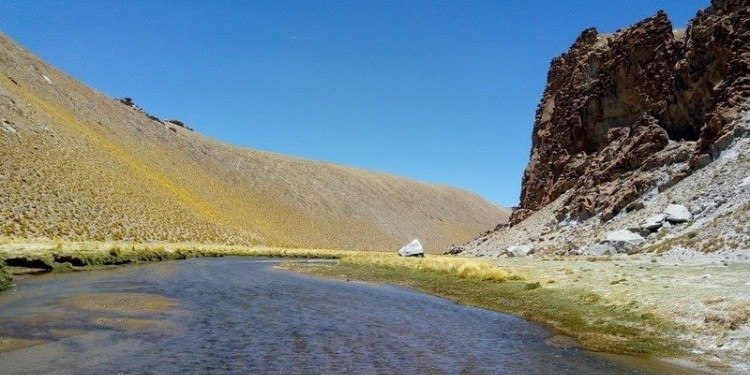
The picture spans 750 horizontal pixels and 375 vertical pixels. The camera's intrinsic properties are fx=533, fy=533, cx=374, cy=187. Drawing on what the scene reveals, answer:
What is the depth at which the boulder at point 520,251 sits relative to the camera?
53500mm

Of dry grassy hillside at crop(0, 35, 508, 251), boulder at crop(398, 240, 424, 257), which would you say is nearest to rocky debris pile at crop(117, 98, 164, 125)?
dry grassy hillside at crop(0, 35, 508, 251)

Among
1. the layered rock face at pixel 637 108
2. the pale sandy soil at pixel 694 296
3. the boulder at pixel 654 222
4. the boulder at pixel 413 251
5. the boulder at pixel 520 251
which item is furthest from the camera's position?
the boulder at pixel 413 251

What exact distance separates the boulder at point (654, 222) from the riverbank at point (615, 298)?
7.19 m

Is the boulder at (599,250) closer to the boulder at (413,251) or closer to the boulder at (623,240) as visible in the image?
the boulder at (623,240)

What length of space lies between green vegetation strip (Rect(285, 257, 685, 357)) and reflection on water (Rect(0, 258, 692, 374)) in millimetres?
1040

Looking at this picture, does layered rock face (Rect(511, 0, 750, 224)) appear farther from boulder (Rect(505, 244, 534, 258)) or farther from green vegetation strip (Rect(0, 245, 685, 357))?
green vegetation strip (Rect(0, 245, 685, 357))

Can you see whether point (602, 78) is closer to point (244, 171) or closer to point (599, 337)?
point (599, 337)

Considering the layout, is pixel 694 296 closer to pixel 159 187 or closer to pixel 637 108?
pixel 637 108

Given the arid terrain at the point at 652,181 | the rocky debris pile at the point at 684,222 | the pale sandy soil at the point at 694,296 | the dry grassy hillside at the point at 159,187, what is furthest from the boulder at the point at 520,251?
the dry grassy hillside at the point at 159,187

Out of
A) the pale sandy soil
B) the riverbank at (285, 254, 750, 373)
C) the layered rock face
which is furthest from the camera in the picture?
the layered rock face

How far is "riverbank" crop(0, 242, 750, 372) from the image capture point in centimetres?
1295

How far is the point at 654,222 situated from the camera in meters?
40.4

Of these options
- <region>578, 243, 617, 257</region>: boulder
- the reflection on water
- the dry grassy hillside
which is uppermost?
the dry grassy hillside

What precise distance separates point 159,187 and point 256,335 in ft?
262
